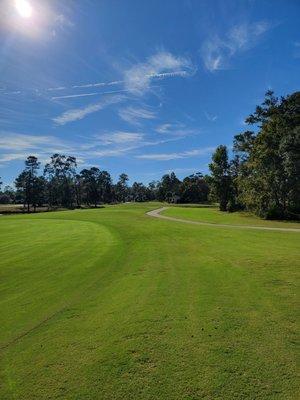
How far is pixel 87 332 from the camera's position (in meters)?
7.38

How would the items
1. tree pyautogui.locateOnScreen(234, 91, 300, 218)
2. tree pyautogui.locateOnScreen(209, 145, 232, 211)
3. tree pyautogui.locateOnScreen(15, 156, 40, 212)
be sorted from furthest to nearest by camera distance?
tree pyautogui.locateOnScreen(15, 156, 40, 212) < tree pyautogui.locateOnScreen(209, 145, 232, 211) < tree pyautogui.locateOnScreen(234, 91, 300, 218)

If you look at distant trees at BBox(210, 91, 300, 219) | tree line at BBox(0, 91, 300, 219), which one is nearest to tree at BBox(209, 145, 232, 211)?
tree line at BBox(0, 91, 300, 219)

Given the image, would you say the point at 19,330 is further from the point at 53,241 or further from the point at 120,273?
the point at 53,241

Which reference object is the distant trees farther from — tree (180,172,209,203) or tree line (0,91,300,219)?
tree (180,172,209,203)

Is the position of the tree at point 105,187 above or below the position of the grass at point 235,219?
above

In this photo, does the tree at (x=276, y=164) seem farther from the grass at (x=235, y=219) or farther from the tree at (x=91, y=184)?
the tree at (x=91, y=184)

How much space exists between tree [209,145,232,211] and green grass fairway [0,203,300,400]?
201 feet

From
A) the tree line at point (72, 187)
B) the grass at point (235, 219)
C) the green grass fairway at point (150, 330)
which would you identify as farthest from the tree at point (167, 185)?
the green grass fairway at point (150, 330)

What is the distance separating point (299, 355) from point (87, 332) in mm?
3972

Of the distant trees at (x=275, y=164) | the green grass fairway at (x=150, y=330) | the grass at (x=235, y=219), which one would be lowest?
the grass at (x=235, y=219)

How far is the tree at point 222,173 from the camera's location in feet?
245

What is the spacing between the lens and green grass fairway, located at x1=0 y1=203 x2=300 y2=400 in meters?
5.32

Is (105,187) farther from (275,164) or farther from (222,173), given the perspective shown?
(275,164)

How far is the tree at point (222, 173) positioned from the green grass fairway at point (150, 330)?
61354 mm
